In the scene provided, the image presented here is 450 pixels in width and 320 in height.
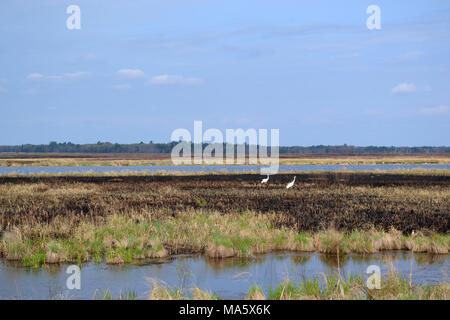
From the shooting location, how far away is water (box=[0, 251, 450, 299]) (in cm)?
999

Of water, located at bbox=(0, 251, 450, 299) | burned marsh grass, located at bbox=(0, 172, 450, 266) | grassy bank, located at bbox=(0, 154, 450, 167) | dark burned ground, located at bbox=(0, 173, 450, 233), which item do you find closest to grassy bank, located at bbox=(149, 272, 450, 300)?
water, located at bbox=(0, 251, 450, 299)

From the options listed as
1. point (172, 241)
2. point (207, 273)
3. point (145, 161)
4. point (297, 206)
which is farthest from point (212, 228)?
point (145, 161)

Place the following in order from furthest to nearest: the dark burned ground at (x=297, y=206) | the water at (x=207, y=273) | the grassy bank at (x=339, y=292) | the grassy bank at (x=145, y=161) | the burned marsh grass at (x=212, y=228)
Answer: the grassy bank at (x=145, y=161) → the dark burned ground at (x=297, y=206) → the burned marsh grass at (x=212, y=228) → the water at (x=207, y=273) → the grassy bank at (x=339, y=292)

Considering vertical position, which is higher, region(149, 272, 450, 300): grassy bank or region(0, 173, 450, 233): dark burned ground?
region(0, 173, 450, 233): dark burned ground

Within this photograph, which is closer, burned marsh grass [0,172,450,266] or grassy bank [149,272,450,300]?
grassy bank [149,272,450,300]

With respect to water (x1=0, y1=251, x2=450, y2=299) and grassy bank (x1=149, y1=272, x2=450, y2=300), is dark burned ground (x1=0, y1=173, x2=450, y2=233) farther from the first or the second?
grassy bank (x1=149, y1=272, x2=450, y2=300)

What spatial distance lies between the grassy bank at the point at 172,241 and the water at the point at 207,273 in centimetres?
40

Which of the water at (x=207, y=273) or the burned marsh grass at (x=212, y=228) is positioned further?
the burned marsh grass at (x=212, y=228)

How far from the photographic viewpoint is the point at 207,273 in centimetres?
1141

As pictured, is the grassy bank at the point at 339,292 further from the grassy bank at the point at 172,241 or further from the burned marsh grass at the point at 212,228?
the grassy bank at the point at 172,241

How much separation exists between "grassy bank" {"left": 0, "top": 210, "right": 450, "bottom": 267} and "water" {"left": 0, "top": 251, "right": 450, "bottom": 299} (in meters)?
0.40

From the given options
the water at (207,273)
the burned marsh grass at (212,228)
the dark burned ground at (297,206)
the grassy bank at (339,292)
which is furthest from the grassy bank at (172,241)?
the grassy bank at (339,292)

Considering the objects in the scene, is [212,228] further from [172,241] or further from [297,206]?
[297,206]

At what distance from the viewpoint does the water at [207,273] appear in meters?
9.99
